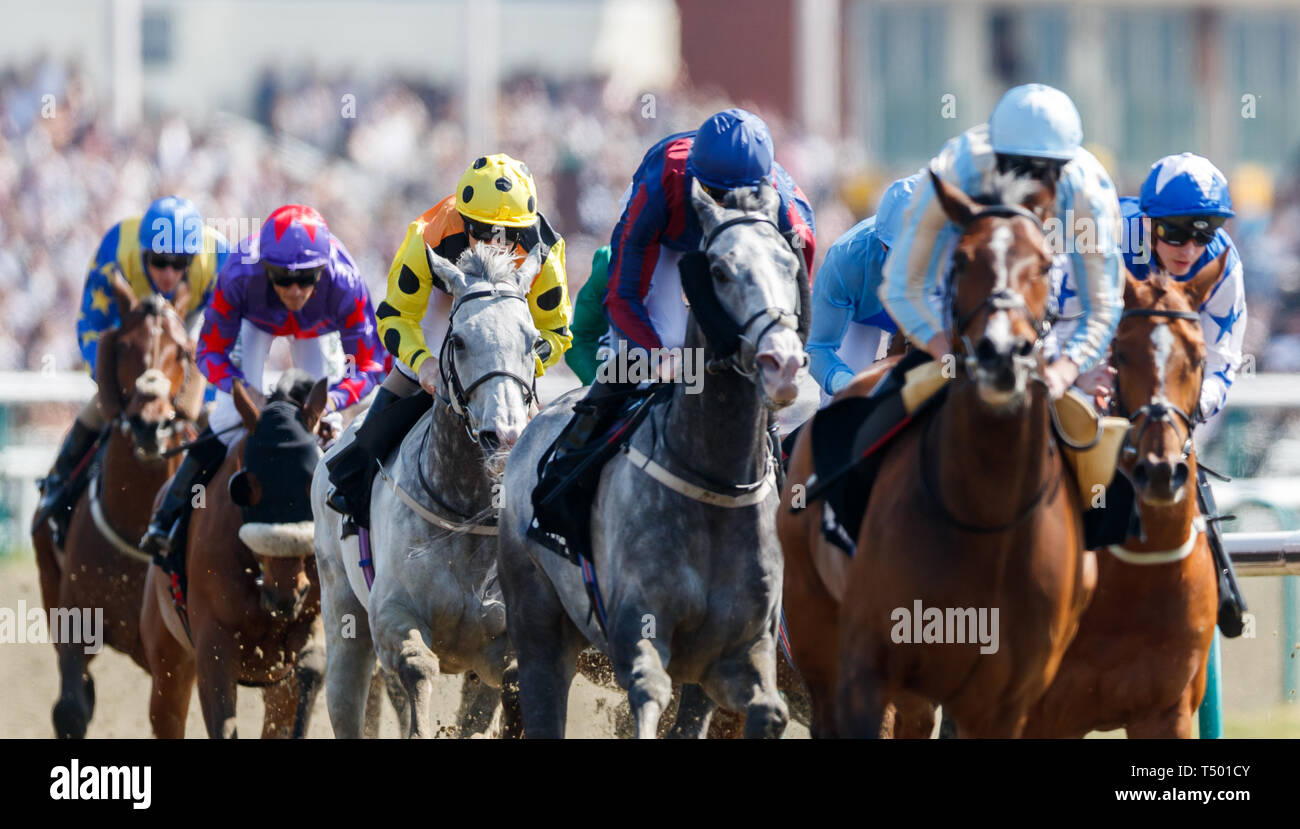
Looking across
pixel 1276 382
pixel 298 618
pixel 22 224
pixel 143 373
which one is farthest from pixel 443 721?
pixel 22 224

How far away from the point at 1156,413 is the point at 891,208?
1.64 m

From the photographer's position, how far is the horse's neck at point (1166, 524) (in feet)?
17.8

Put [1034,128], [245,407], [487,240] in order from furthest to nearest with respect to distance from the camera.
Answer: [245,407], [487,240], [1034,128]

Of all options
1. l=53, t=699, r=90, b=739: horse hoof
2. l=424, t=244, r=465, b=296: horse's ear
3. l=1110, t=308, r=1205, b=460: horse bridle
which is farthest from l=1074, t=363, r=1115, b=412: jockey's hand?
l=53, t=699, r=90, b=739: horse hoof

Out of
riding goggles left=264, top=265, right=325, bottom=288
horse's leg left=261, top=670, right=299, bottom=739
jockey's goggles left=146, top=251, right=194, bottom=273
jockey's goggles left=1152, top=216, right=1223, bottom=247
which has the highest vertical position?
jockey's goggles left=146, top=251, right=194, bottom=273

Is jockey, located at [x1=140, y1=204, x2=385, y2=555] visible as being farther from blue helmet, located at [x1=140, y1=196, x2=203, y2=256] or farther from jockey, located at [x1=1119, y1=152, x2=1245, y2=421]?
jockey, located at [x1=1119, y1=152, x2=1245, y2=421]

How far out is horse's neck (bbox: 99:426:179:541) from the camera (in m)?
8.32

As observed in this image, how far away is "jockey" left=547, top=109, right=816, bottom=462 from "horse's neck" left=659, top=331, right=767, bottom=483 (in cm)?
35

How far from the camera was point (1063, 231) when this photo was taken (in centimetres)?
502

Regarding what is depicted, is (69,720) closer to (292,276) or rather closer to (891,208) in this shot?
(292,276)

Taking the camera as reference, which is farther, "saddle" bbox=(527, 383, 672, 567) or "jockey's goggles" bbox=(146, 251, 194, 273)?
"jockey's goggles" bbox=(146, 251, 194, 273)

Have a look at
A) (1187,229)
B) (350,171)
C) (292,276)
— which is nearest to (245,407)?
(292,276)

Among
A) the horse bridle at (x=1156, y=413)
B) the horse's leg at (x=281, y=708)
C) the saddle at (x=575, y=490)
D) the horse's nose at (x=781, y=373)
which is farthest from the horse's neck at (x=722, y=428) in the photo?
the horse's leg at (x=281, y=708)

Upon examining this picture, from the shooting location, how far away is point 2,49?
66.7 feet
